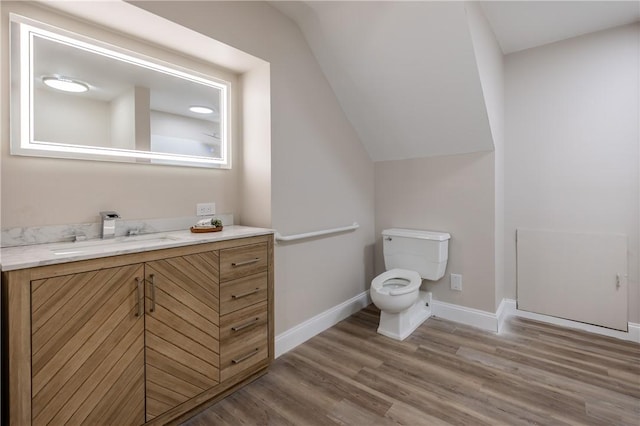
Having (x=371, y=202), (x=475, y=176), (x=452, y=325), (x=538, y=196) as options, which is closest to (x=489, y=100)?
(x=475, y=176)

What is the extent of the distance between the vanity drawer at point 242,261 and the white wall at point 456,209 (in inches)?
66.6

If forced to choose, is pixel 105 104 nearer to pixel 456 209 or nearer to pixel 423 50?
pixel 423 50

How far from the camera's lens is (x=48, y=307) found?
1100 mm

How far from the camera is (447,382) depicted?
1.84 metres

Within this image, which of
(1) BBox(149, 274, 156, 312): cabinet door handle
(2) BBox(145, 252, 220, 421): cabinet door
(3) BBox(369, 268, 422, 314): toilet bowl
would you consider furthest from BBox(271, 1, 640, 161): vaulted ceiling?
(1) BBox(149, 274, 156, 312): cabinet door handle

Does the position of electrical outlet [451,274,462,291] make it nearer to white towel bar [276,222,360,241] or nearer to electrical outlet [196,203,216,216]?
white towel bar [276,222,360,241]

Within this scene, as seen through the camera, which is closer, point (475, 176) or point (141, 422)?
point (141, 422)

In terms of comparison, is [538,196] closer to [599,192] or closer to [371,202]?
[599,192]

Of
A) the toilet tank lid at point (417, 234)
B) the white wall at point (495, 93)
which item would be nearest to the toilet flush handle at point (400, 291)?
the toilet tank lid at point (417, 234)

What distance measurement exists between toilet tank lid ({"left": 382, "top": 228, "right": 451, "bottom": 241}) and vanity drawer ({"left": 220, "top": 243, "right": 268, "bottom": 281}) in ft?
4.61

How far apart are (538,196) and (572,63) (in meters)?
1.14

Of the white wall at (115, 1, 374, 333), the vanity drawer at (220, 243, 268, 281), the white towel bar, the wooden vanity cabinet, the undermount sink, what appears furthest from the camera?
the white towel bar

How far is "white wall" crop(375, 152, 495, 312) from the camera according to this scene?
8.43 feet

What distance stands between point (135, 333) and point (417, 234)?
2.22 m
